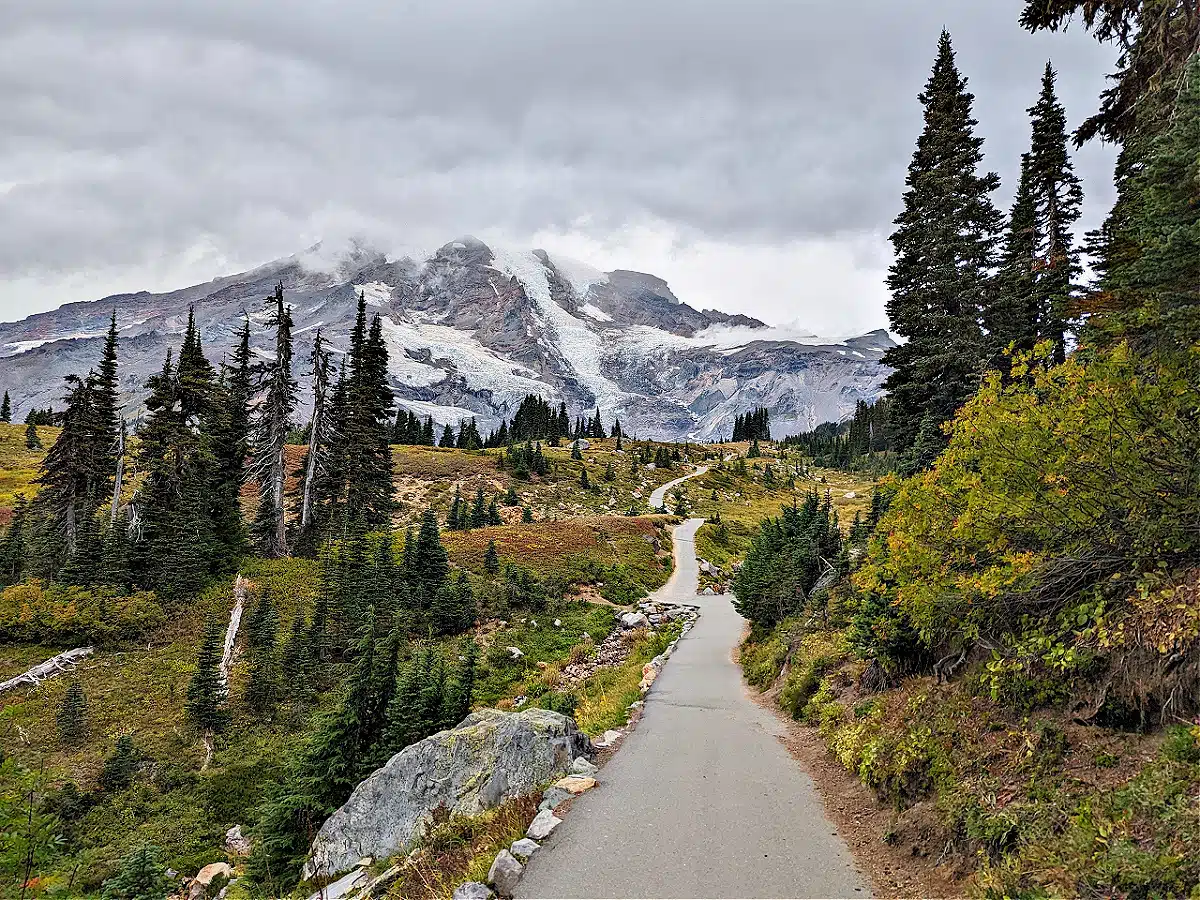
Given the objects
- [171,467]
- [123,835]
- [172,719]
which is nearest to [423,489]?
[171,467]

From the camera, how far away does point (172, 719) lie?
17.5 m

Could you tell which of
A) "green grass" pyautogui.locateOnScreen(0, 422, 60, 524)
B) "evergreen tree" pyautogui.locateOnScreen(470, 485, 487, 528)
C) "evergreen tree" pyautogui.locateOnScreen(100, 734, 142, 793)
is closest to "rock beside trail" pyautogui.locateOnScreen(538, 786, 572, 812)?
"evergreen tree" pyautogui.locateOnScreen(100, 734, 142, 793)

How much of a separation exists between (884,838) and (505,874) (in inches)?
183

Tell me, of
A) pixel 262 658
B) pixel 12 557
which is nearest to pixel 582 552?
pixel 262 658

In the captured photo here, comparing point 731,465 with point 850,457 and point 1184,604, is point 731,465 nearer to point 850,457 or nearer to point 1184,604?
point 850,457

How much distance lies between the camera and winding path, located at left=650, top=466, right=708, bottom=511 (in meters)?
77.1

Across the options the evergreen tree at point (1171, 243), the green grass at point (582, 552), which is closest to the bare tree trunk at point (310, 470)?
the green grass at point (582, 552)

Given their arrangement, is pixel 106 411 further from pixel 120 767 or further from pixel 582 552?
pixel 582 552

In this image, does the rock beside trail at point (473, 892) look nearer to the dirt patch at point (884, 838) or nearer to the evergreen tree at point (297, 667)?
the dirt patch at point (884, 838)

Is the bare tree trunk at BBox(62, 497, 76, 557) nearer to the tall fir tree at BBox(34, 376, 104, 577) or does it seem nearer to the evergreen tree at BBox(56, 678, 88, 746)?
the tall fir tree at BBox(34, 376, 104, 577)

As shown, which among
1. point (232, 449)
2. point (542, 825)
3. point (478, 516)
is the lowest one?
point (542, 825)

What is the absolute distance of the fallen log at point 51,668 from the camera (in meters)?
19.2

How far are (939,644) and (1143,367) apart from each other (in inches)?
214

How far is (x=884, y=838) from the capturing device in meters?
7.30
